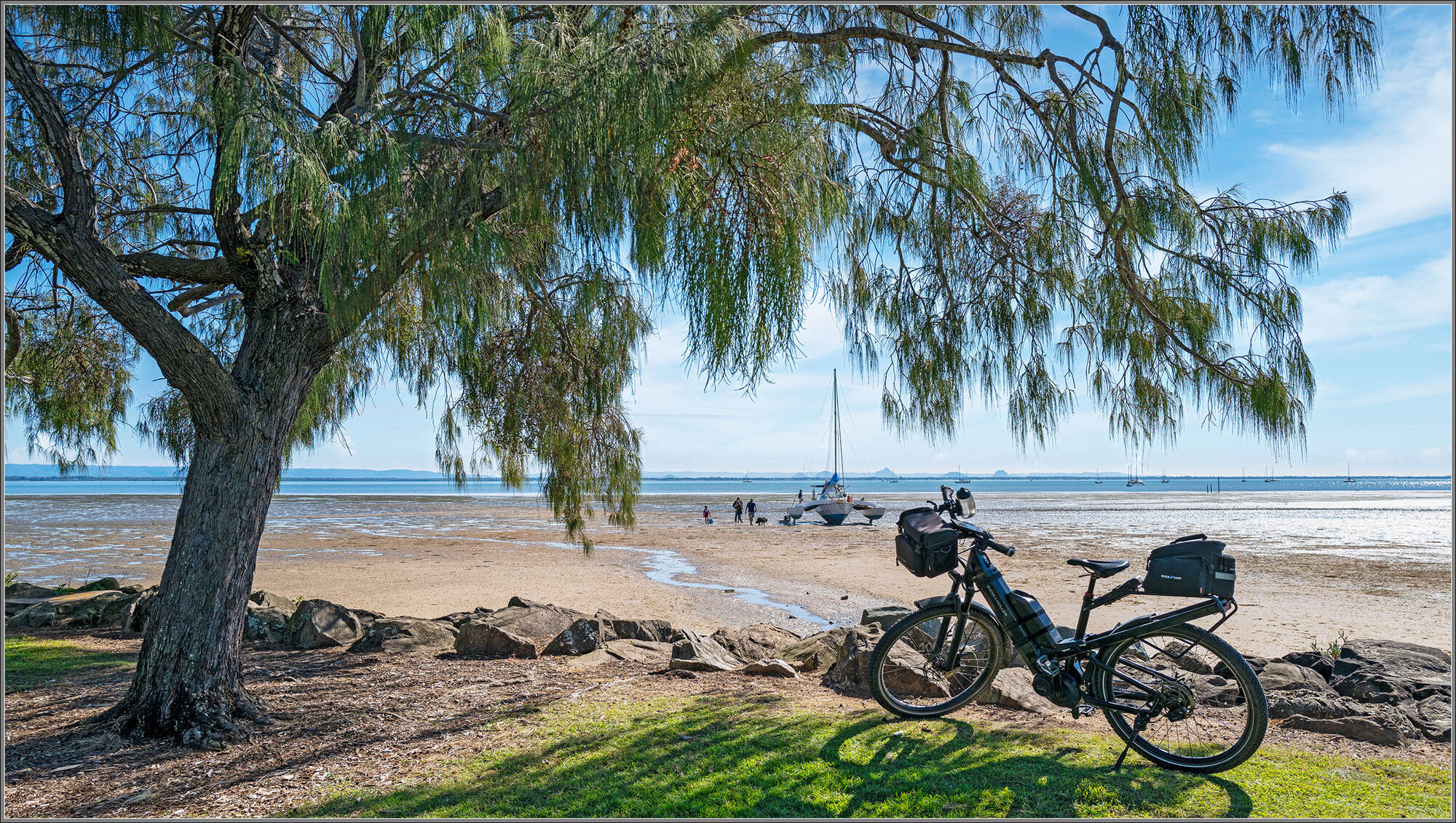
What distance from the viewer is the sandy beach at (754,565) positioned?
11828 millimetres

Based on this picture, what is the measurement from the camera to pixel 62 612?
8469 mm

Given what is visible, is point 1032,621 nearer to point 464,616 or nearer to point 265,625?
point 464,616

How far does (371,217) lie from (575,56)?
110cm

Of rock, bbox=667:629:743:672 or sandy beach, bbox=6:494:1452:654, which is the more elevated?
rock, bbox=667:629:743:672

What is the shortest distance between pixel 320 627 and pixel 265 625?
2.78ft

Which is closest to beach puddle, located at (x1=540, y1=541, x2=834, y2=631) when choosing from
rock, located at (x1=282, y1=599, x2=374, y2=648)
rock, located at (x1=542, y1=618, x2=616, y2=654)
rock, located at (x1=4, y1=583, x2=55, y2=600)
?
rock, located at (x1=542, y1=618, x2=616, y2=654)

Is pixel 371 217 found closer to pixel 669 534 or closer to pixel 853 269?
pixel 853 269

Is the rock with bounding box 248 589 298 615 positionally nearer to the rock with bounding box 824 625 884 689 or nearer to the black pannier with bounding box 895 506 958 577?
the rock with bounding box 824 625 884 689

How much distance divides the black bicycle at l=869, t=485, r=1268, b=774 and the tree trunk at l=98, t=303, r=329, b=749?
11.8 feet

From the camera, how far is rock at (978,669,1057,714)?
4590 millimetres

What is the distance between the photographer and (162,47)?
3.60m

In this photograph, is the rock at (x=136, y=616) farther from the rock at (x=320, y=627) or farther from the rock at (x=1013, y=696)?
the rock at (x=1013, y=696)

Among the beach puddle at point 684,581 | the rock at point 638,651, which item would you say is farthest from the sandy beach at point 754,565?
the rock at point 638,651

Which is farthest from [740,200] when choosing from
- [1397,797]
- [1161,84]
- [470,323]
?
[1397,797]
